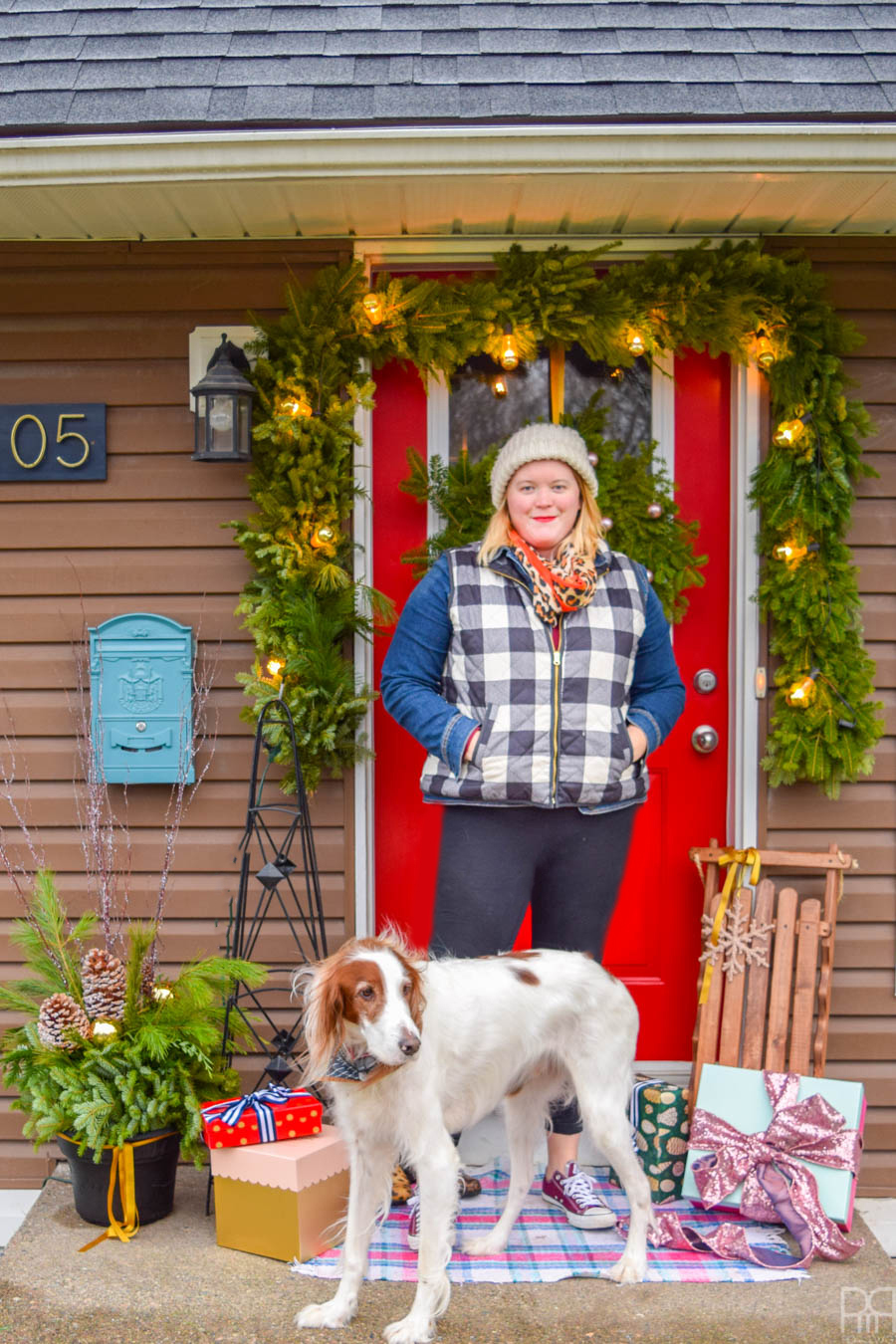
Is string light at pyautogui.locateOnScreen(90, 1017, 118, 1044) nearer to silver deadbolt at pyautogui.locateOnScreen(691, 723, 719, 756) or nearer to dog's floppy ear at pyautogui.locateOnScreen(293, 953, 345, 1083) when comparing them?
dog's floppy ear at pyautogui.locateOnScreen(293, 953, 345, 1083)

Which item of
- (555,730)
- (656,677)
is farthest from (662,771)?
(555,730)

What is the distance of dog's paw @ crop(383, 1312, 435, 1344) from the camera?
101 inches

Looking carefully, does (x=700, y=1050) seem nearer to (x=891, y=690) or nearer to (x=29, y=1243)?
(x=891, y=690)

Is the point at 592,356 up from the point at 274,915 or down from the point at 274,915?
up

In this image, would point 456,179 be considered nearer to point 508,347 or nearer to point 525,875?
point 508,347

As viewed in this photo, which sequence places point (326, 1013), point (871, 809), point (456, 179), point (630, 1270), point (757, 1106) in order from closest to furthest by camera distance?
point (326, 1013) < point (630, 1270) < point (456, 179) < point (757, 1106) < point (871, 809)

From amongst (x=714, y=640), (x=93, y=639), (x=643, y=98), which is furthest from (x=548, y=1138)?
(x=643, y=98)

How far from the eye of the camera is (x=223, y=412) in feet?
11.5

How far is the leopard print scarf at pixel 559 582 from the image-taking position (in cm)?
311

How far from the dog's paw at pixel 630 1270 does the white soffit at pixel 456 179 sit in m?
2.70

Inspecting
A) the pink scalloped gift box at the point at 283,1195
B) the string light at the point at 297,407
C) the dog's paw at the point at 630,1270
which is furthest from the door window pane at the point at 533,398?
the dog's paw at the point at 630,1270

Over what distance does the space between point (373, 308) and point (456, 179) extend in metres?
0.48

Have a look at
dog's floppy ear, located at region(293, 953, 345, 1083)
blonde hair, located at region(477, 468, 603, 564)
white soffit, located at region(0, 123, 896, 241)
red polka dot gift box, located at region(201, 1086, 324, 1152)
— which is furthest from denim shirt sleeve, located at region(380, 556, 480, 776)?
white soffit, located at region(0, 123, 896, 241)

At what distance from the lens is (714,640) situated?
381cm
